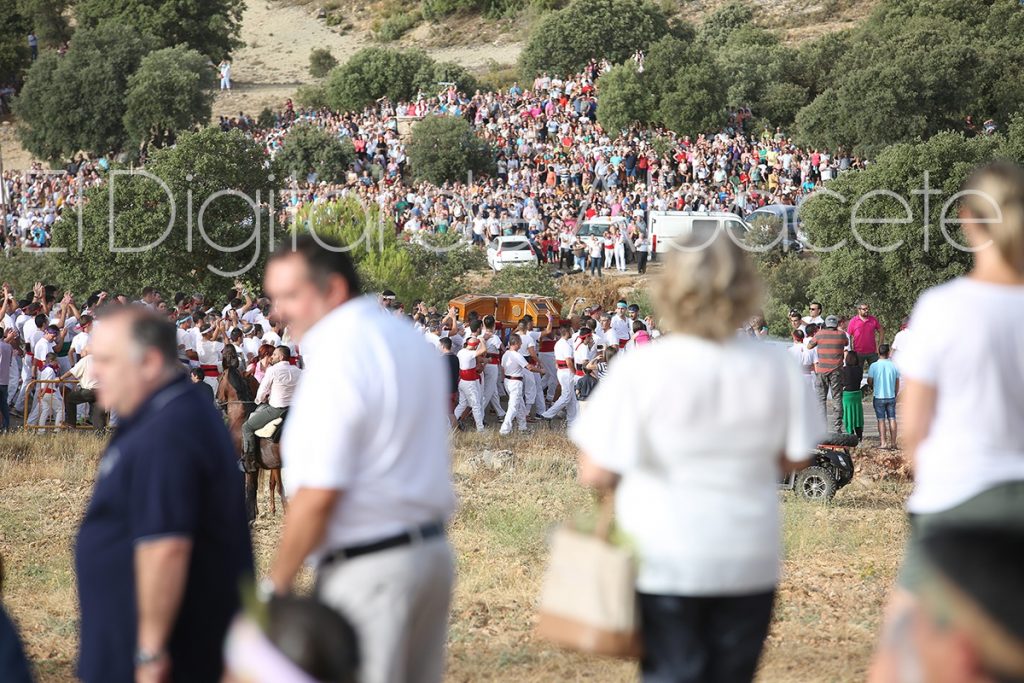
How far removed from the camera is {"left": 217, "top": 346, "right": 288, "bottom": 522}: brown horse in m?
11.6

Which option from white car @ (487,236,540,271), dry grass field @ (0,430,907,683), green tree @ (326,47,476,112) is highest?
green tree @ (326,47,476,112)

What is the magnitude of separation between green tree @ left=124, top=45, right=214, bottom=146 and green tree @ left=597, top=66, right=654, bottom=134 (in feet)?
61.9

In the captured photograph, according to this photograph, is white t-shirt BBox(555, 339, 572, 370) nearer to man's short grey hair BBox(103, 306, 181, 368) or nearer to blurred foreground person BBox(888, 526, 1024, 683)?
man's short grey hair BBox(103, 306, 181, 368)

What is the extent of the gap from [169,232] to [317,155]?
26.1m

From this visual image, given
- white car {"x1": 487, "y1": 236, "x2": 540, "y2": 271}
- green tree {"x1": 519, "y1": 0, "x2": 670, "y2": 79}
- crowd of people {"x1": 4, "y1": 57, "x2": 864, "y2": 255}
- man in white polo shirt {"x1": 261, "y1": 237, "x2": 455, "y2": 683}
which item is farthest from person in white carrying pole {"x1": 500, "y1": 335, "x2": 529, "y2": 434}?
green tree {"x1": 519, "y1": 0, "x2": 670, "y2": 79}

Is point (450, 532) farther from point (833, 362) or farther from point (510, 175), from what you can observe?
point (510, 175)

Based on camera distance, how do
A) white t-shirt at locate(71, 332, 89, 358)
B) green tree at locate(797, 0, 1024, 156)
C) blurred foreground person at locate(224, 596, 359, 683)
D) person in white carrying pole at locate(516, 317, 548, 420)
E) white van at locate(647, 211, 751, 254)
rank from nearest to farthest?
blurred foreground person at locate(224, 596, 359, 683) → white t-shirt at locate(71, 332, 89, 358) → person in white carrying pole at locate(516, 317, 548, 420) → white van at locate(647, 211, 751, 254) → green tree at locate(797, 0, 1024, 156)

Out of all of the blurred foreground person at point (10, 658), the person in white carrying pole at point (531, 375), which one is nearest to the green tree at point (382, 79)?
the person in white carrying pole at point (531, 375)

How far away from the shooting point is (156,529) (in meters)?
3.71

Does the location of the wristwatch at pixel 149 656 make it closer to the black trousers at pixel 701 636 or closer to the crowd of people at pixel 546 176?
the black trousers at pixel 701 636

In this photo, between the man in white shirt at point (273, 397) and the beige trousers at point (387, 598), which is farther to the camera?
the man in white shirt at point (273, 397)

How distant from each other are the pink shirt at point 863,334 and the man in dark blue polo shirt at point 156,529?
16.6 m

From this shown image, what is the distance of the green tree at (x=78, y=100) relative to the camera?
69125 millimetres

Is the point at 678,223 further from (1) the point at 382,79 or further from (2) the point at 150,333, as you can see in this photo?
(2) the point at 150,333
